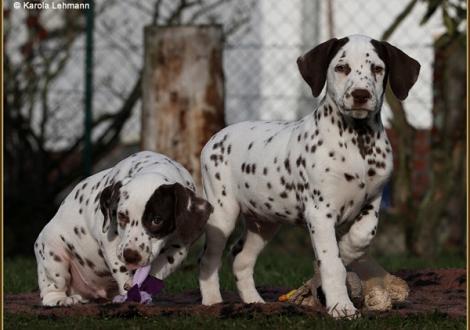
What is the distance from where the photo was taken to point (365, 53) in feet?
24.2

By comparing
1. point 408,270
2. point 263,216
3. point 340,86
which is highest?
point 340,86

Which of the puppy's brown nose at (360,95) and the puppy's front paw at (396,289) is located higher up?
the puppy's brown nose at (360,95)

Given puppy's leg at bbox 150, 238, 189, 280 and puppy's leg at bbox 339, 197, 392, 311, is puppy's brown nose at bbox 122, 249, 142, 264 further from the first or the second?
puppy's leg at bbox 339, 197, 392, 311

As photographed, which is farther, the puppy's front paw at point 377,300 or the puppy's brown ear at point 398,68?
the puppy's front paw at point 377,300

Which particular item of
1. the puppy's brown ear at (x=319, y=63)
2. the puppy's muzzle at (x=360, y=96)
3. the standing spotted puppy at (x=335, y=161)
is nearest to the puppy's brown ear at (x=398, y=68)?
the standing spotted puppy at (x=335, y=161)

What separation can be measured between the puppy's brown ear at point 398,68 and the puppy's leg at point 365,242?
0.70m

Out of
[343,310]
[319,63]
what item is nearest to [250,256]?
[343,310]

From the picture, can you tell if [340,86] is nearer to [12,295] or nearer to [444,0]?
[12,295]

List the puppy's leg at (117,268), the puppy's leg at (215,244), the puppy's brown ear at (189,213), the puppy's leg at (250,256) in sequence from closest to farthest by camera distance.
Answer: the puppy's brown ear at (189,213) < the puppy's leg at (117,268) < the puppy's leg at (215,244) < the puppy's leg at (250,256)

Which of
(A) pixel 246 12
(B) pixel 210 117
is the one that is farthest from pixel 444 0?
(A) pixel 246 12

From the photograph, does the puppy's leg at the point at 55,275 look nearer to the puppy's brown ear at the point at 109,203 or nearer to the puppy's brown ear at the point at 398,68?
the puppy's brown ear at the point at 109,203

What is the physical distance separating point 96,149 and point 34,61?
1.25 meters

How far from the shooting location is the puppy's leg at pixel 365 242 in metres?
7.52

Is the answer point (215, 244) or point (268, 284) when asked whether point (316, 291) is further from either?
point (268, 284)
